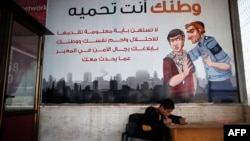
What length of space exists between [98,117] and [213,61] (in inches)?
78.4

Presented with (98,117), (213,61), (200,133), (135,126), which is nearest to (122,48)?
(98,117)

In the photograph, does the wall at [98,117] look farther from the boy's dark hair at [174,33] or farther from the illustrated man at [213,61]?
the boy's dark hair at [174,33]

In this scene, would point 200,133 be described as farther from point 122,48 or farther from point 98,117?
point 122,48

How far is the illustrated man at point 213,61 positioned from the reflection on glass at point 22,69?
7.95 ft

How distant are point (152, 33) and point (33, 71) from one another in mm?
1949

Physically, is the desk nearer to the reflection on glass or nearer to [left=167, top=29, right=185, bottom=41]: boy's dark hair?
[left=167, top=29, right=185, bottom=41]: boy's dark hair

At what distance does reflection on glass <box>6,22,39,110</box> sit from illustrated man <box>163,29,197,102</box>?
2.03 metres

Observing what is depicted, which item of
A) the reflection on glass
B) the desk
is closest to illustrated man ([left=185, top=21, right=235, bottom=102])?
the desk

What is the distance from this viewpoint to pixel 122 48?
140 inches

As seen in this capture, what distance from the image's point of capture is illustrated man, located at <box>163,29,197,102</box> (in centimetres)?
338

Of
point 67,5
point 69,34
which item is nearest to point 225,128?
point 69,34

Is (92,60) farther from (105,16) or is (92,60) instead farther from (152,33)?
(152,33)

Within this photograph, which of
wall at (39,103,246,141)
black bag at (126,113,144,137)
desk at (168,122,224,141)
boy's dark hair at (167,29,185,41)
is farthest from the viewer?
boy's dark hair at (167,29,185,41)

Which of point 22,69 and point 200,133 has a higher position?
point 22,69
